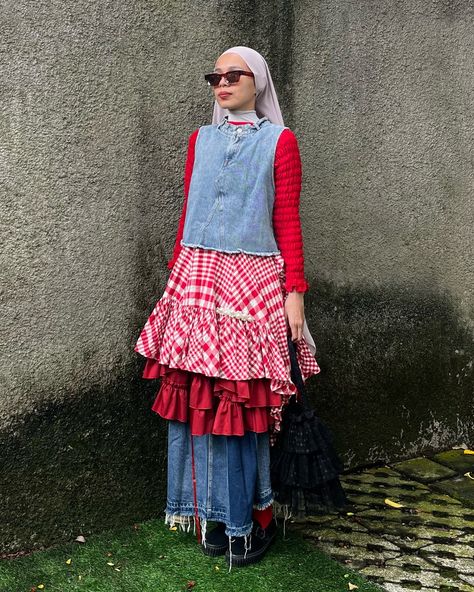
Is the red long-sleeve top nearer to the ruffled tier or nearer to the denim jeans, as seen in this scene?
the ruffled tier

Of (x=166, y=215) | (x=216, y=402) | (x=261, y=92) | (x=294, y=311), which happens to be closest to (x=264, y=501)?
(x=216, y=402)

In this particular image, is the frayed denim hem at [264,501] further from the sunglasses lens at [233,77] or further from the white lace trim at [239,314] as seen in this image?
the sunglasses lens at [233,77]

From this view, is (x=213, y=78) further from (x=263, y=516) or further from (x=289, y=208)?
(x=263, y=516)

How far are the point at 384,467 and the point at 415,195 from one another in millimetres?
1496

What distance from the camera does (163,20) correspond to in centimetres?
363

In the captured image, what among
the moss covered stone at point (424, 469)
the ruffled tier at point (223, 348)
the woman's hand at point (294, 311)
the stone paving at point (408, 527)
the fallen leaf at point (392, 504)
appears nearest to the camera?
the ruffled tier at point (223, 348)

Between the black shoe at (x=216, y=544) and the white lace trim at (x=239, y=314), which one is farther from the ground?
the white lace trim at (x=239, y=314)

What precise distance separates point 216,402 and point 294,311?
0.48 meters

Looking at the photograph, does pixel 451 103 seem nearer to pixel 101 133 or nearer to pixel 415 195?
pixel 415 195

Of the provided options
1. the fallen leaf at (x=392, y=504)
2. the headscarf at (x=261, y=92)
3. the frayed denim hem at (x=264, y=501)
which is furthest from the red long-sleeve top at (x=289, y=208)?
the fallen leaf at (x=392, y=504)

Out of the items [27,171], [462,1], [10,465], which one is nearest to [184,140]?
[27,171]

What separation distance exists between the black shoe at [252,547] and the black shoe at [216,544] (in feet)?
0.15

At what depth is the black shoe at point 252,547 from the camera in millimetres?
3445

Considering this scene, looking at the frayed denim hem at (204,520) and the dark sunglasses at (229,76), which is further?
the frayed denim hem at (204,520)
